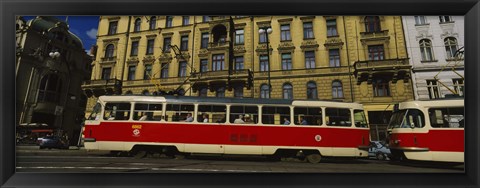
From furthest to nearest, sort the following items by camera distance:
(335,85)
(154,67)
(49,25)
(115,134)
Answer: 1. (154,67)
2. (335,85)
3. (49,25)
4. (115,134)

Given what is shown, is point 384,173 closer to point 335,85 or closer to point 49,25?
point 335,85

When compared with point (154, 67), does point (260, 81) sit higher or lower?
lower

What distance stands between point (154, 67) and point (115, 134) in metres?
11.1

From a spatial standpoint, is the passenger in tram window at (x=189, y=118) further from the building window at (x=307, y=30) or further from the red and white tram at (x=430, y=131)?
the building window at (x=307, y=30)

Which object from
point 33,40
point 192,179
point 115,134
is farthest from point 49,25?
point 192,179

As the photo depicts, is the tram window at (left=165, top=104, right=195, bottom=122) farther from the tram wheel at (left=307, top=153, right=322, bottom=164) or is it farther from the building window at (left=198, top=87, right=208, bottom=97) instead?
the building window at (left=198, top=87, right=208, bottom=97)

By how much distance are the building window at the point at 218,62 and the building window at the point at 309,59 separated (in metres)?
6.08

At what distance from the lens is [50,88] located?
1141cm

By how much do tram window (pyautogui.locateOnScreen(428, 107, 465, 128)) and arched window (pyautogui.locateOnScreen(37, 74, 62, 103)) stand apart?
14982mm

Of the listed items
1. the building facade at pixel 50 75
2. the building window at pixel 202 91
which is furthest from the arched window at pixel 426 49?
the building facade at pixel 50 75

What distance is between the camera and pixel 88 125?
9.10 meters

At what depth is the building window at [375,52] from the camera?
54.2 feet

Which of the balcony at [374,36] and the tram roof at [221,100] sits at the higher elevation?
the balcony at [374,36]

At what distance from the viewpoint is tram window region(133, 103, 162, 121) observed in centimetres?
897
